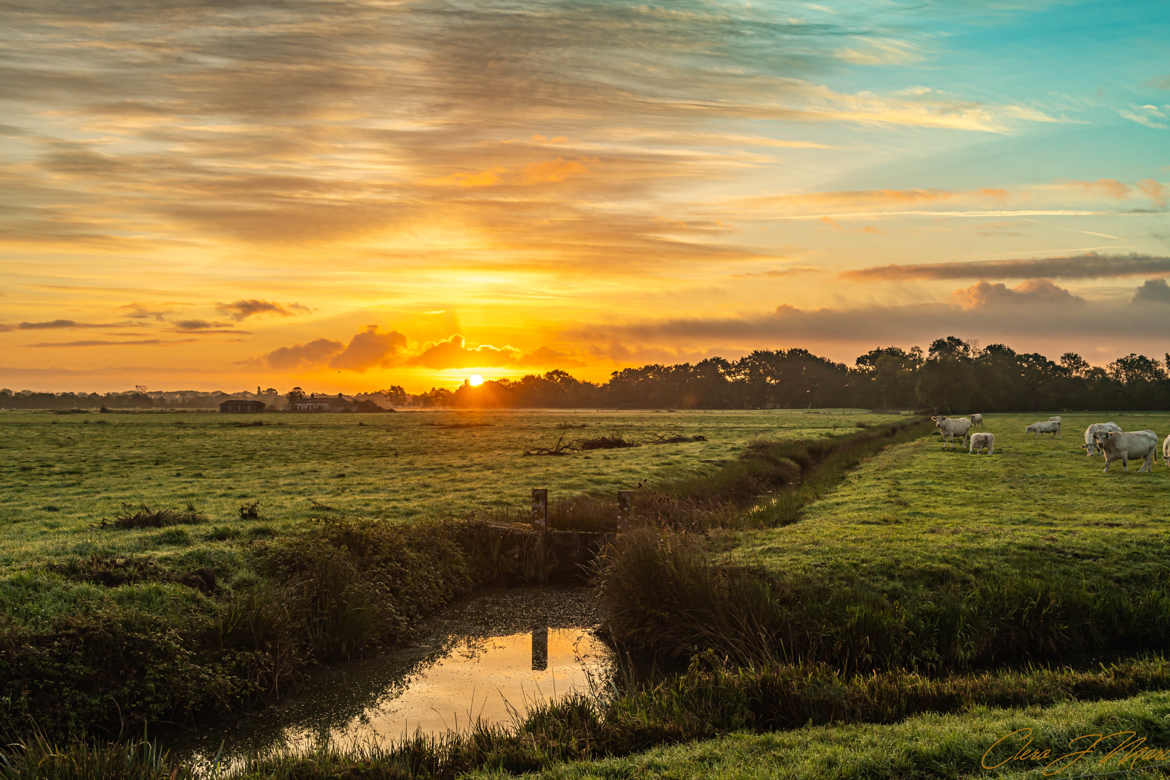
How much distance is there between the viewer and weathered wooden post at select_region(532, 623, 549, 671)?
617 inches

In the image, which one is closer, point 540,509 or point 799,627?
point 799,627

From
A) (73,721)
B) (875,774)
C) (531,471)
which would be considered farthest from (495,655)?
(531,471)

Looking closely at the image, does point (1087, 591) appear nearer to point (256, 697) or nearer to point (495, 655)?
point (495, 655)

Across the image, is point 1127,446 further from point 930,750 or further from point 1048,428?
point 930,750

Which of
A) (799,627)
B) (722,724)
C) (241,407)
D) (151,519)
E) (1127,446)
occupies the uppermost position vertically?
(241,407)

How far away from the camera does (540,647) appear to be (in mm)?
A: 16797

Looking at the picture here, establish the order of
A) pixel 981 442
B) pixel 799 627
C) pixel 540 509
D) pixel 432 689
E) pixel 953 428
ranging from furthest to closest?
pixel 953 428 → pixel 981 442 → pixel 540 509 → pixel 799 627 → pixel 432 689

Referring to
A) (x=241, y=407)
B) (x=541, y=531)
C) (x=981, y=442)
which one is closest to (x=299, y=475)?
(x=541, y=531)

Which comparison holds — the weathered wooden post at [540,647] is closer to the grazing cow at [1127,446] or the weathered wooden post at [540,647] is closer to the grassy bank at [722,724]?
the grassy bank at [722,724]

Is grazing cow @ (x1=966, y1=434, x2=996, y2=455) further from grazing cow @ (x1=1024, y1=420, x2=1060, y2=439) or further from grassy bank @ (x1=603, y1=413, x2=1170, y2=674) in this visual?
grassy bank @ (x1=603, y1=413, x2=1170, y2=674)

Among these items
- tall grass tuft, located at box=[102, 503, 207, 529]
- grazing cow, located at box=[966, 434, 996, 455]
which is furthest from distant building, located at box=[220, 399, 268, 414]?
tall grass tuft, located at box=[102, 503, 207, 529]

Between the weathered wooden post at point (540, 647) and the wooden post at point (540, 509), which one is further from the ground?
the wooden post at point (540, 509)

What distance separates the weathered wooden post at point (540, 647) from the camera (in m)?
15.7

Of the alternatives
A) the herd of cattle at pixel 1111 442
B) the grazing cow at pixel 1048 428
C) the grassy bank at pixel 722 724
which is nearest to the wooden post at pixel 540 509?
the grassy bank at pixel 722 724
